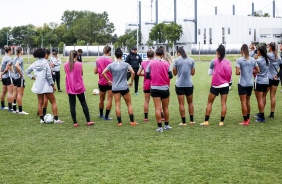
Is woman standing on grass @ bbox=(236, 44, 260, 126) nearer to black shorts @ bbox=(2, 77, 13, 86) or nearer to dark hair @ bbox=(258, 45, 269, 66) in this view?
dark hair @ bbox=(258, 45, 269, 66)

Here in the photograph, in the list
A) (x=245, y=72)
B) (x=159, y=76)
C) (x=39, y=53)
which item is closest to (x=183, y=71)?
(x=159, y=76)

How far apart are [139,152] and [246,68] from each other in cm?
363

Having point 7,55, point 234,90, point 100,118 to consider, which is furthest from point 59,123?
point 234,90

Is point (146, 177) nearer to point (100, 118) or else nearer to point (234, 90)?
point (100, 118)

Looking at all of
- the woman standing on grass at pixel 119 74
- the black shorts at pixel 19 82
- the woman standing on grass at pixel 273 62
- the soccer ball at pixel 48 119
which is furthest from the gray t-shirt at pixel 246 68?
the black shorts at pixel 19 82

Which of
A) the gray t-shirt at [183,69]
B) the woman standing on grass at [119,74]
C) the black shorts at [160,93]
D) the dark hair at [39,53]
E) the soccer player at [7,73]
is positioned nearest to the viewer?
Result: the black shorts at [160,93]

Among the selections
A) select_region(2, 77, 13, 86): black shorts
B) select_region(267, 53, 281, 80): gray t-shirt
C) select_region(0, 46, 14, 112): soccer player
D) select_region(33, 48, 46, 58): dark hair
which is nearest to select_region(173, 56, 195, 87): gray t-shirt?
select_region(267, 53, 281, 80): gray t-shirt

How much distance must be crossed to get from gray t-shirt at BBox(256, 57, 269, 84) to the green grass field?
1033mm

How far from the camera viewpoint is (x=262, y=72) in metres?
9.47

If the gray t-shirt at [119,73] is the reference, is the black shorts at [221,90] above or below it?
below

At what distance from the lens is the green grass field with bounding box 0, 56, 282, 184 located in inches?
220

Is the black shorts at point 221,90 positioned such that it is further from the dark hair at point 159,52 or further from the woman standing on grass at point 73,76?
the woman standing on grass at point 73,76

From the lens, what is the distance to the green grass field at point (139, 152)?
5.58 meters

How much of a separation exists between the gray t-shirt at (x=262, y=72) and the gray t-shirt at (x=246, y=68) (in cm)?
43
